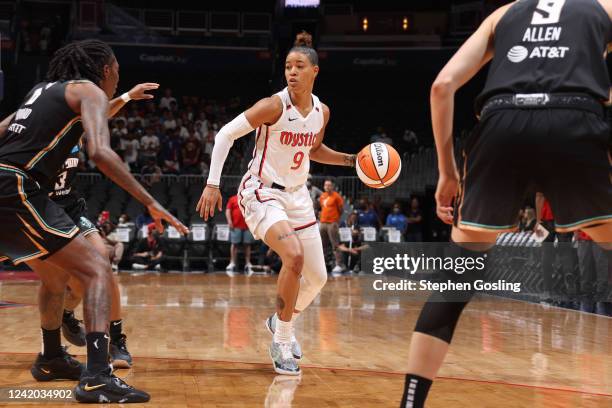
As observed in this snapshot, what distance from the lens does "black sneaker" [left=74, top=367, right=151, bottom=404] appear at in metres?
4.21

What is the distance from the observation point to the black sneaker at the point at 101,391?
13.8ft

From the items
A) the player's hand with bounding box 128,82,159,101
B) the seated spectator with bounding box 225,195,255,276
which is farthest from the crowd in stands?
the player's hand with bounding box 128,82,159,101

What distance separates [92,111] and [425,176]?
16.7 metres

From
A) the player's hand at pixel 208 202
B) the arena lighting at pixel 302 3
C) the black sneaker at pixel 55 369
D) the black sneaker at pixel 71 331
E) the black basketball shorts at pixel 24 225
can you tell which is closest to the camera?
the black basketball shorts at pixel 24 225

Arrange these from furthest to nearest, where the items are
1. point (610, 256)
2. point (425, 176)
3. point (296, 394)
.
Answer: point (425, 176), point (610, 256), point (296, 394)

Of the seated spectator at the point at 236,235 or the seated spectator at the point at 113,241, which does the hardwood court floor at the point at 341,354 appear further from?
the seated spectator at the point at 236,235

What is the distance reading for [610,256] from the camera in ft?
32.6

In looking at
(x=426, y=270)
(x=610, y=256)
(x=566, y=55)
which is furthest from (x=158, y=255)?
(x=566, y=55)

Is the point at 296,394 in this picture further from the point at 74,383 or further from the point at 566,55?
the point at 566,55

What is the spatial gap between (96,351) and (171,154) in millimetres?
15886

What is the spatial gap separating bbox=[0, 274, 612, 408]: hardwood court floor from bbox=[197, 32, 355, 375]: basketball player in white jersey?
0.55 m

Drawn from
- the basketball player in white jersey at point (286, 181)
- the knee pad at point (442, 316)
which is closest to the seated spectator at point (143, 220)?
the basketball player in white jersey at point (286, 181)

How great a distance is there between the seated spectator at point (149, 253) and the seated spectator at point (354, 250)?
12.4ft

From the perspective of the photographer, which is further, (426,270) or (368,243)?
(368,243)
